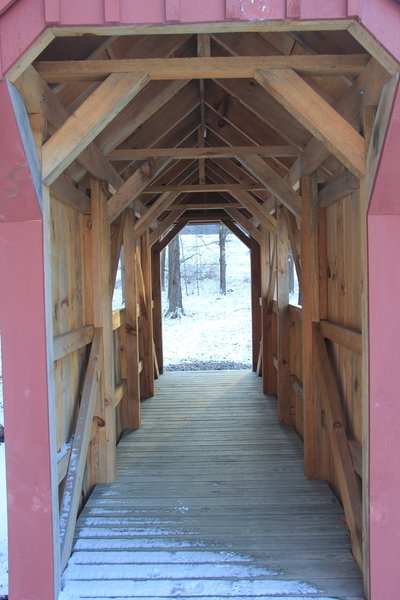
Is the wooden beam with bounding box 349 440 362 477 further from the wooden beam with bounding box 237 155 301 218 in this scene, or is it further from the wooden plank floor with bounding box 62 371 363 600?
the wooden beam with bounding box 237 155 301 218

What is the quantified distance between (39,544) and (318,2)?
9.83 feet

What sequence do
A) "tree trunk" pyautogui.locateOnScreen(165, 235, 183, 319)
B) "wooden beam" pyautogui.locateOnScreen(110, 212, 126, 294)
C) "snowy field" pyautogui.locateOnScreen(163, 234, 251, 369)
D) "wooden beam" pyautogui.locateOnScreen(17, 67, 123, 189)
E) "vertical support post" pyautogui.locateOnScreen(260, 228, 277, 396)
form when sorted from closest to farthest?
"wooden beam" pyautogui.locateOnScreen(17, 67, 123, 189), "wooden beam" pyautogui.locateOnScreen(110, 212, 126, 294), "vertical support post" pyautogui.locateOnScreen(260, 228, 277, 396), "snowy field" pyautogui.locateOnScreen(163, 234, 251, 369), "tree trunk" pyautogui.locateOnScreen(165, 235, 183, 319)

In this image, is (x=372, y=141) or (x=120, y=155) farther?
(x=120, y=155)

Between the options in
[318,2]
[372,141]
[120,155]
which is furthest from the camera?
[120,155]

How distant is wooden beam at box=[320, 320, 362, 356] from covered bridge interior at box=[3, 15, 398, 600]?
0.02 metres

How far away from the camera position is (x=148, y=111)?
381cm

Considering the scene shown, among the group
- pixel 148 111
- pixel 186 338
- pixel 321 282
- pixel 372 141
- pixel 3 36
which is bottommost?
pixel 186 338

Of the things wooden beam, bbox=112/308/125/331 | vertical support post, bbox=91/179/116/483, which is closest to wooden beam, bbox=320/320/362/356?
vertical support post, bbox=91/179/116/483

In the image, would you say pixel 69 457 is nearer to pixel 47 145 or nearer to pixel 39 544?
pixel 39 544

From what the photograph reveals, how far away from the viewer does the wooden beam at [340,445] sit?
2971 millimetres

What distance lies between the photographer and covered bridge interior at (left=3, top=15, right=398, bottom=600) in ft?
8.39

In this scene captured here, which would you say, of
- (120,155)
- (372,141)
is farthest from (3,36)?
(120,155)

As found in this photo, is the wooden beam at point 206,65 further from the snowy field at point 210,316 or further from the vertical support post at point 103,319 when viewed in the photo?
the snowy field at point 210,316

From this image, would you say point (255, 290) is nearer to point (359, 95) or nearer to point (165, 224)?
point (165, 224)
